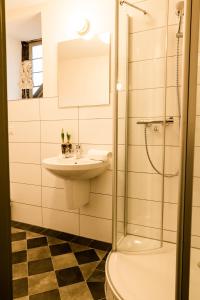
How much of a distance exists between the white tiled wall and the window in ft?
0.89

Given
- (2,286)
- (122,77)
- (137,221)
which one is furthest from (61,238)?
(2,286)

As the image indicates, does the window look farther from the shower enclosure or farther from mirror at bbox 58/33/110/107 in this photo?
the shower enclosure

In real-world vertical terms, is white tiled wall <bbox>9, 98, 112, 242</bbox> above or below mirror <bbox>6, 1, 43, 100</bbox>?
below

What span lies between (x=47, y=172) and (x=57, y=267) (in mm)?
949

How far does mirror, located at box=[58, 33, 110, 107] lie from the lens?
205 cm

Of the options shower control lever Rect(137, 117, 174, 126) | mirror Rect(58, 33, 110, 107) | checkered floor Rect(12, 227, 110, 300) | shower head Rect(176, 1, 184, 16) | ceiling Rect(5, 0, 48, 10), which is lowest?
checkered floor Rect(12, 227, 110, 300)

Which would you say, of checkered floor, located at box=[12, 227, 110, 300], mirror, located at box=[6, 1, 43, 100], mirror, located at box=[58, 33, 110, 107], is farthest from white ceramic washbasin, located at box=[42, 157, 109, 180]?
mirror, located at box=[6, 1, 43, 100]

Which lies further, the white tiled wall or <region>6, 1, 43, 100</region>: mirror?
<region>6, 1, 43, 100</region>: mirror

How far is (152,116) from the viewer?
192 centimetres

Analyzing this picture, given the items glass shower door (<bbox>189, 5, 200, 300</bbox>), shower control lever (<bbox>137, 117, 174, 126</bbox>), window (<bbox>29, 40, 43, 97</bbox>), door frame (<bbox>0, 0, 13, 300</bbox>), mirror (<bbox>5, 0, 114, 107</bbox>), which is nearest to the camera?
door frame (<bbox>0, 0, 13, 300</bbox>)

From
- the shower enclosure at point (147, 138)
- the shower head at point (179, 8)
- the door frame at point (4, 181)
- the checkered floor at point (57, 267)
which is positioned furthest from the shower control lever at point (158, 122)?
the door frame at point (4, 181)

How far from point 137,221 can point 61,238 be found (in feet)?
2.68

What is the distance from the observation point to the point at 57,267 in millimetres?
1806

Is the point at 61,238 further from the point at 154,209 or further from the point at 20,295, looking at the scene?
the point at 154,209
